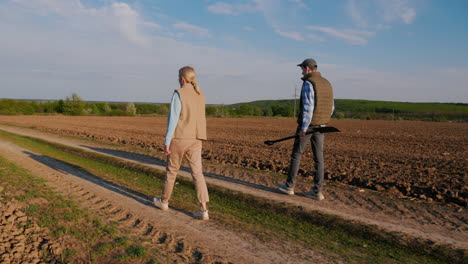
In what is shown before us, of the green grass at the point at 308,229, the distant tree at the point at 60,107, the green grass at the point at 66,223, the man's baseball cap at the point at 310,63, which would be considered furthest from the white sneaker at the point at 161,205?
the distant tree at the point at 60,107

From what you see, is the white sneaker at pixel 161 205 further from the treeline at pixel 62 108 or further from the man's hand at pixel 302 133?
the treeline at pixel 62 108

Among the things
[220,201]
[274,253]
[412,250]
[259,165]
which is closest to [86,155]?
[259,165]

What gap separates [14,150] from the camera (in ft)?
42.1

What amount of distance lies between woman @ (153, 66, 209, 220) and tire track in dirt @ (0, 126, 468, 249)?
193cm

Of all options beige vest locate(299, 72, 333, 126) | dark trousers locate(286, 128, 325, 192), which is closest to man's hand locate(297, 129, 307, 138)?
dark trousers locate(286, 128, 325, 192)

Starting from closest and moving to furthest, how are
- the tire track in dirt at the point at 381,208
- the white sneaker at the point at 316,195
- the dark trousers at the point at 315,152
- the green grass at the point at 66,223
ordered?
the green grass at the point at 66,223, the tire track in dirt at the point at 381,208, the dark trousers at the point at 315,152, the white sneaker at the point at 316,195

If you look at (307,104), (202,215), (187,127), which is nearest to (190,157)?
(187,127)

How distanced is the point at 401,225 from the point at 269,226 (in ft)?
6.42

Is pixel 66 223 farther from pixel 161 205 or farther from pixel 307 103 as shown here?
pixel 307 103

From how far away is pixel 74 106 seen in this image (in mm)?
73000

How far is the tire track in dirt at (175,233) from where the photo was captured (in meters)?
3.76

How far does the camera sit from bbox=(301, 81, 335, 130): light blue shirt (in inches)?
223

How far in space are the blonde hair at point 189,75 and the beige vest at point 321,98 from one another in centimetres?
204

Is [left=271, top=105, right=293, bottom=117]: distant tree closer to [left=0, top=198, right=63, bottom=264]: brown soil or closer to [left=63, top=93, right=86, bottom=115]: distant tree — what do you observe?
[left=63, top=93, right=86, bottom=115]: distant tree
